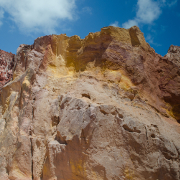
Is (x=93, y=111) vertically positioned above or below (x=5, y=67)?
below

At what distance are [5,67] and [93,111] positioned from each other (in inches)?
280

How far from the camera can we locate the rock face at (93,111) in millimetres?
3451

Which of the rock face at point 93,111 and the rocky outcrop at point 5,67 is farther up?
the rocky outcrop at point 5,67

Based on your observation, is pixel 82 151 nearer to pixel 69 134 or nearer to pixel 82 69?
pixel 69 134

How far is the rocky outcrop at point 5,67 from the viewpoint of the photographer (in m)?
8.73

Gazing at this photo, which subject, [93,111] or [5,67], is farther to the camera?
[5,67]

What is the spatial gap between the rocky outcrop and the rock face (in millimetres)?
2962

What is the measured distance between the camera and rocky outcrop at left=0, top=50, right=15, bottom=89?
8.73 meters

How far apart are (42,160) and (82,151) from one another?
4.20 feet

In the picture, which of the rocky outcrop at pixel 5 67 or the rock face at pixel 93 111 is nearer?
the rock face at pixel 93 111

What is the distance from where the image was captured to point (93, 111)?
3.78 metres

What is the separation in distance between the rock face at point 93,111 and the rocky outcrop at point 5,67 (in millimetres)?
2962

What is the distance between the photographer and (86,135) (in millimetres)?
3615

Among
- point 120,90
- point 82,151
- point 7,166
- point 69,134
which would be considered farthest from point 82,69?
point 7,166
